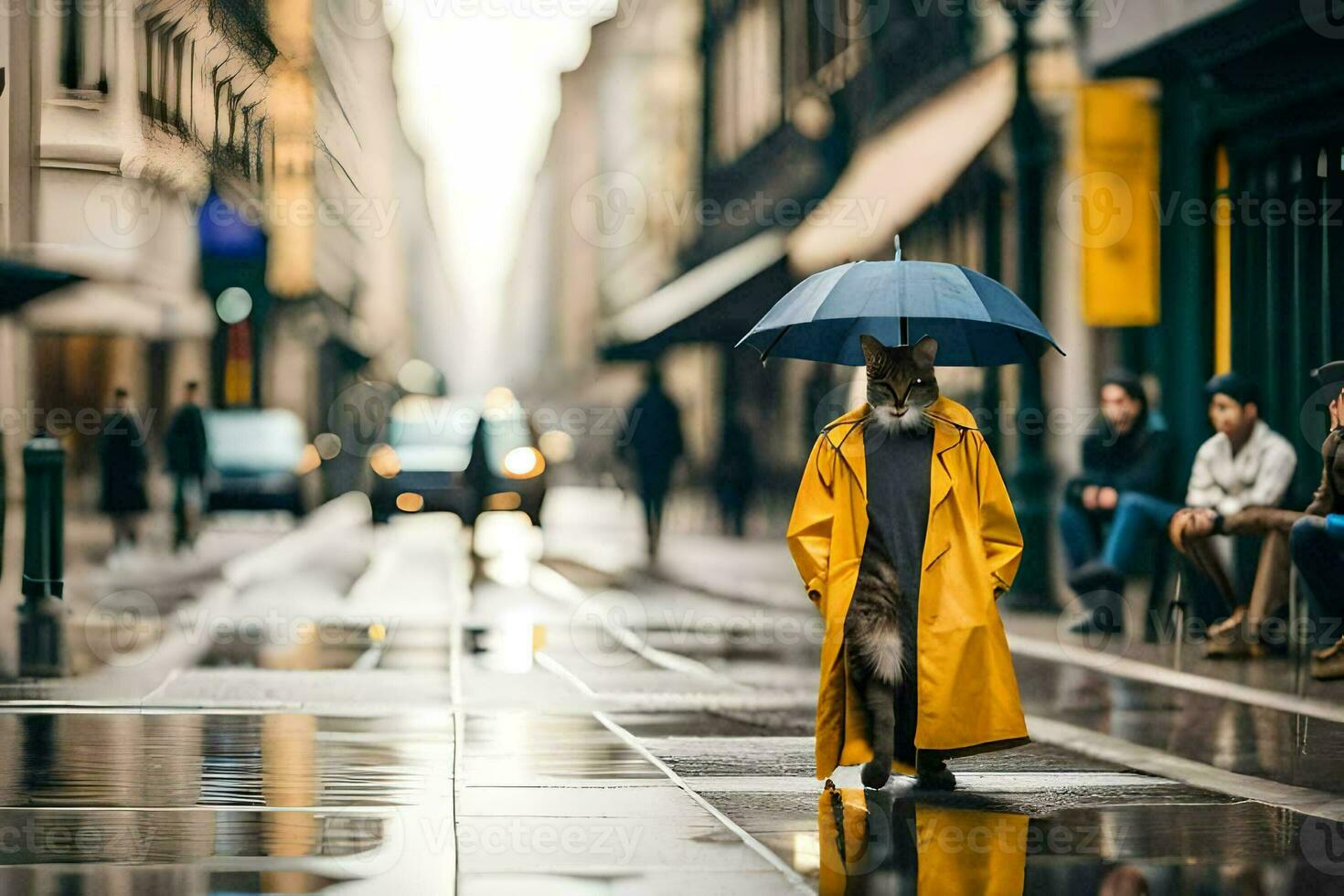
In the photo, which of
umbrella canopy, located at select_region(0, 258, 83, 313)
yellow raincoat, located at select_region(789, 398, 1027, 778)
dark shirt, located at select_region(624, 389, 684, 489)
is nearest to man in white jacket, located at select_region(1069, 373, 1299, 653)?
yellow raincoat, located at select_region(789, 398, 1027, 778)

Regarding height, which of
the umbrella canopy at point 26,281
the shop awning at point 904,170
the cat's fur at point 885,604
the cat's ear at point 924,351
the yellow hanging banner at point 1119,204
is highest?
the shop awning at point 904,170

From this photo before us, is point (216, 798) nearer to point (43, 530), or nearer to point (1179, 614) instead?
point (43, 530)

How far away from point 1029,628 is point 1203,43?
4.20 metres

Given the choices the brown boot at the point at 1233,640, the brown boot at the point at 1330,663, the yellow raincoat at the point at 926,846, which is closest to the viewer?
the yellow raincoat at the point at 926,846

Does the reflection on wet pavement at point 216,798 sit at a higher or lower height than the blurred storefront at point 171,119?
lower

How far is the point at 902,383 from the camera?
7062 mm

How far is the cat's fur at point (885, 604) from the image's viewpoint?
6.90 metres

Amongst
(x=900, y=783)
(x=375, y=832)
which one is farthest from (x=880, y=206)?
(x=375, y=832)

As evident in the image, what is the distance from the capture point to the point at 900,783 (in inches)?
290

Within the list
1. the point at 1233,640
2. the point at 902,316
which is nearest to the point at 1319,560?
the point at 1233,640

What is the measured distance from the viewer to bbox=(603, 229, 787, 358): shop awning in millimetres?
26688

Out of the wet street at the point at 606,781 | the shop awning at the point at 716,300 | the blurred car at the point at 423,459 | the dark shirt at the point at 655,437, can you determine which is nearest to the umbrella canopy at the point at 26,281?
the wet street at the point at 606,781

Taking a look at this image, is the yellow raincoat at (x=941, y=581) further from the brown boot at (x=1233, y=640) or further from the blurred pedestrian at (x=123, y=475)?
the blurred pedestrian at (x=123, y=475)

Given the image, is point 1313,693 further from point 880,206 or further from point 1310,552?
point 880,206
